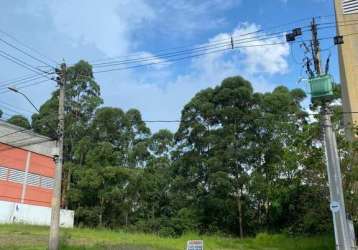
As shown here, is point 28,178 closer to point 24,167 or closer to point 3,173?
point 24,167

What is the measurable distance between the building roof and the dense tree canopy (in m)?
2.86

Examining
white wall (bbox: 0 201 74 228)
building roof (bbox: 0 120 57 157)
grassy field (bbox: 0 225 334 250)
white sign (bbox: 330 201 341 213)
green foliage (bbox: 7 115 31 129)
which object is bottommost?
grassy field (bbox: 0 225 334 250)

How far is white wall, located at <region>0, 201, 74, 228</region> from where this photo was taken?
110 feet

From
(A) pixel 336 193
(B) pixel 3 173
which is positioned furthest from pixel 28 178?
(A) pixel 336 193

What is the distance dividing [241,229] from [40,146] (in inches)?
703

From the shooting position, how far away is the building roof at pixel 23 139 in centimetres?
3456

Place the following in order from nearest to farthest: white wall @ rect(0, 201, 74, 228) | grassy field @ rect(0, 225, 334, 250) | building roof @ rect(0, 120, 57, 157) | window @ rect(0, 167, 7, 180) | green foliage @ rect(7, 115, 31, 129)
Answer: grassy field @ rect(0, 225, 334, 250), white wall @ rect(0, 201, 74, 228), window @ rect(0, 167, 7, 180), building roof @ rect(0, 120, 57, 157), green foliage @ rect(7, 115, 31, 129)

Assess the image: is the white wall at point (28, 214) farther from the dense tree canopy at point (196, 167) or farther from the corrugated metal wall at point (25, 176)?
the dense tree canopy at point (196, 167)

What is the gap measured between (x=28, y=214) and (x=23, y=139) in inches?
232

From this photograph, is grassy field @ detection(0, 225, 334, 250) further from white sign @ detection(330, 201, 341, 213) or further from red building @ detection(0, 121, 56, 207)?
white sign @ detection(330, 201, 341, 213)

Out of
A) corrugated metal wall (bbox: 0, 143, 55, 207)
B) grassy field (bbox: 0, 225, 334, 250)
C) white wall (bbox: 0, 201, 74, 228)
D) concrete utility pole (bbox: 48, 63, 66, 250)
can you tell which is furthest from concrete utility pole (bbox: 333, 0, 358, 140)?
corrugated metal wall (bbox: 0, 143, 55, 207)

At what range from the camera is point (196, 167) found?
1468 inches

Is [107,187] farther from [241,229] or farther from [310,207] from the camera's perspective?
[310,207]

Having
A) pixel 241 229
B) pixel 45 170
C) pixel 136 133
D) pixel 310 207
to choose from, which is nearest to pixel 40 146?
pixel 45 170
